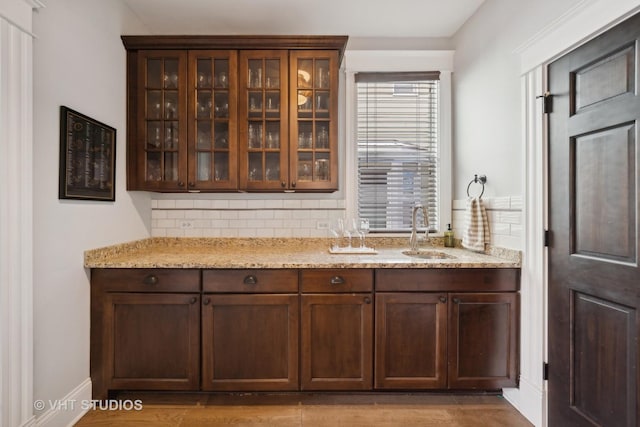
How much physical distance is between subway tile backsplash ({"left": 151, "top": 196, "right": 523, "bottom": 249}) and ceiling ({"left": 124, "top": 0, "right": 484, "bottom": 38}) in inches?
54.0

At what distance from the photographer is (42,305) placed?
1680 millimetres

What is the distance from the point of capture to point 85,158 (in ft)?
6.39

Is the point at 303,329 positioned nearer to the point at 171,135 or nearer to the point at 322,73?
the point at 171,135

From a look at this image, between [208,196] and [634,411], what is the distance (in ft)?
9.17

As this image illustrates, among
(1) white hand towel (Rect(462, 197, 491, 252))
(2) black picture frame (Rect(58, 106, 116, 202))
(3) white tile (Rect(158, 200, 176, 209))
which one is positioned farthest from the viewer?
(3) white tile (Rect(158, 200, 176, 209))

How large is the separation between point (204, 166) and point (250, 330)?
47.4 inches

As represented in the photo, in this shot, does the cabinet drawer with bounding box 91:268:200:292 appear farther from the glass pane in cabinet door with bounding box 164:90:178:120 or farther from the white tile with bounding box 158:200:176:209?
the glass pane in cabinet door with bounding box 164:90:178:120

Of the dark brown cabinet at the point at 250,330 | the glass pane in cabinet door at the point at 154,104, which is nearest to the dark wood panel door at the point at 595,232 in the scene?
the dark brown cabinet at the point at 250,330

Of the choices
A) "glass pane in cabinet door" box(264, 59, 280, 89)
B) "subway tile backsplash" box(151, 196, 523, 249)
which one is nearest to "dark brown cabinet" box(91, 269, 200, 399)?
"subway tile backsplash" box(151, 196, 523, 249)

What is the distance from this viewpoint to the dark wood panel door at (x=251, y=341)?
2.04m

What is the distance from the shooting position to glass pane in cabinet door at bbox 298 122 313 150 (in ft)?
8.17

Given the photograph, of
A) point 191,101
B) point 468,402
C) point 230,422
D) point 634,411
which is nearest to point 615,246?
point 634,411

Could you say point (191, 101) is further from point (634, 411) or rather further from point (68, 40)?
point (634, 411)

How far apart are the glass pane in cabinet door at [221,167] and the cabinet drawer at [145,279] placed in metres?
0.74
